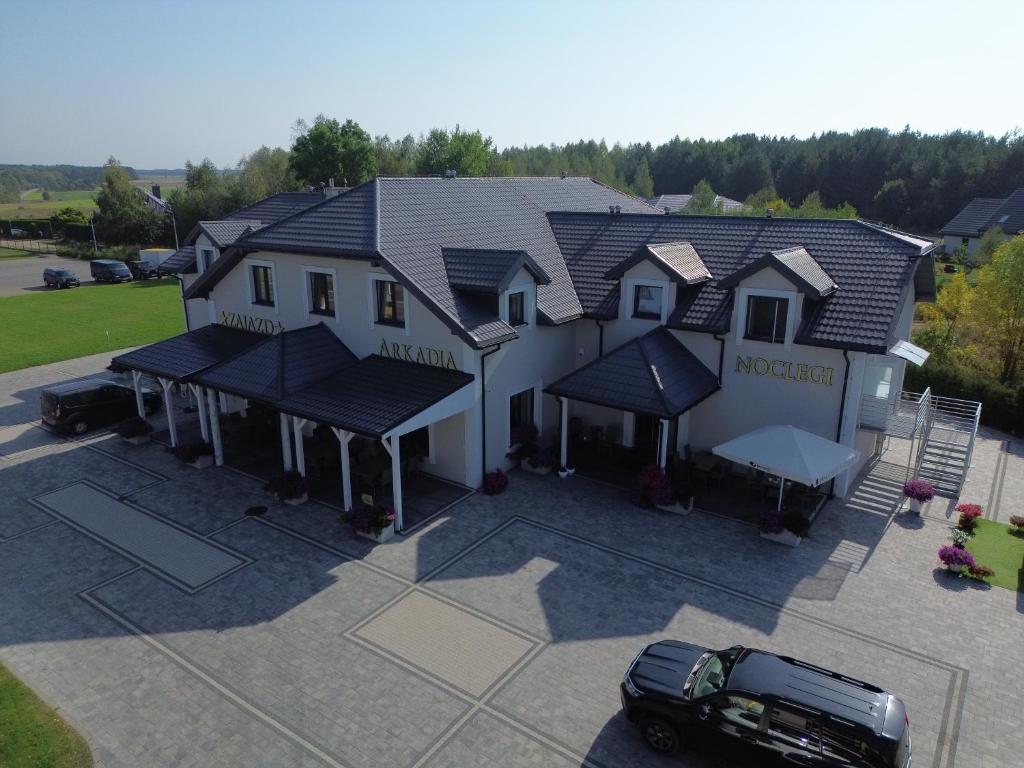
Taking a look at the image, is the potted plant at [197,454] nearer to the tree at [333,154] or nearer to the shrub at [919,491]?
the shrub at [919,491]

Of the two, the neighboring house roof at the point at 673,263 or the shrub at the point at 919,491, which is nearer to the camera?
the shrub at the point at 919,491

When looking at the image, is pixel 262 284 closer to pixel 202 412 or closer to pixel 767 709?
pixel 202 412

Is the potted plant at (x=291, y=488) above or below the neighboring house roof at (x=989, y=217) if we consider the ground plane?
below

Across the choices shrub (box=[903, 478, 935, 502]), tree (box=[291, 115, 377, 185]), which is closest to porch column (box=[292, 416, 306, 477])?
shrub (box=[903, 478, 935, 502])

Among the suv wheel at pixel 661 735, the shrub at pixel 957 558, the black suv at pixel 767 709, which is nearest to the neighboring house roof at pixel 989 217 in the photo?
the shrub at pixel 957 558

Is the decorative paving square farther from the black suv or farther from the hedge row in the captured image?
the hedge row

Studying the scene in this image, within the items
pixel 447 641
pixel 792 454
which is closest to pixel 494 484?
pixel 447 641

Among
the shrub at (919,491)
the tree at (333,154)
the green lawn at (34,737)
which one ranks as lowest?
the green lawn at (34,737)
